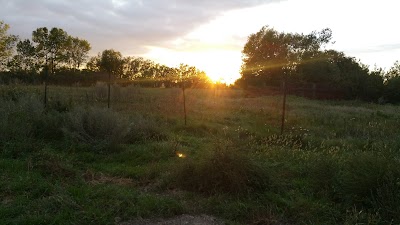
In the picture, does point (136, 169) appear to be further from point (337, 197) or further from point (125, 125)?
point (337, 197)

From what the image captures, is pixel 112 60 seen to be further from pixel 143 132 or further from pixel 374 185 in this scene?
pixel 374 185

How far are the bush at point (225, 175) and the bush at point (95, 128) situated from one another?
9.50 feet

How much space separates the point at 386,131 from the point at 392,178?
23.7 ft

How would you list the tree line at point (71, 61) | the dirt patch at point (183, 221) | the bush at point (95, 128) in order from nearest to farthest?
the dirt patch at point (183, 221)
the bush at point (95, 128)
the tree line at point (71, 61)

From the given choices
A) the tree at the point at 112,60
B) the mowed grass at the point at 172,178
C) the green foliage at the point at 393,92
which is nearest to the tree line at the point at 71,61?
the tree at the point at 112,60

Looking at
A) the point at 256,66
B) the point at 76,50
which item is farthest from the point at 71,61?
the point at 256,66

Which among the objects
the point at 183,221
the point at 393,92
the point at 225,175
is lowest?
the point at 183,221

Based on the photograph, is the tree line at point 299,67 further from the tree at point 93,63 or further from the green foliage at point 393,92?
the tree at point 93,63

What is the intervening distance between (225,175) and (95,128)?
4278 mm

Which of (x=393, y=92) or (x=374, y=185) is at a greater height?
(x=393, y=92)

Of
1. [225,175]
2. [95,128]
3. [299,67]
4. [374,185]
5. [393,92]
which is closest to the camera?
[374,185]

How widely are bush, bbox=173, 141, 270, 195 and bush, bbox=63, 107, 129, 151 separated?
2.90 metres

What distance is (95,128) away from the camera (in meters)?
8.03

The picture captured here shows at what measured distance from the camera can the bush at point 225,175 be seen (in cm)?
494
